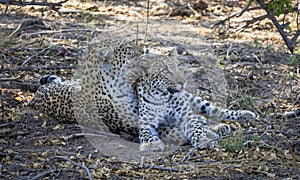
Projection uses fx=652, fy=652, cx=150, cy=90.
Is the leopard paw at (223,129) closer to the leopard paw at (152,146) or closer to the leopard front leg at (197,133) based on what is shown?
the leopard front leg at (197,133)

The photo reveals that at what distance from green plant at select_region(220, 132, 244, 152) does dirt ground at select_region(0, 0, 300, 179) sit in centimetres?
1

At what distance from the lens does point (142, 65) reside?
6.32 metres

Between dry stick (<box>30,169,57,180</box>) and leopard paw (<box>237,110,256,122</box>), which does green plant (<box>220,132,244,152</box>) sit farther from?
dry stick (<box>30,169,57,180</box>)

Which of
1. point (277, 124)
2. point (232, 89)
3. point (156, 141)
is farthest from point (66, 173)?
point (232, 89)

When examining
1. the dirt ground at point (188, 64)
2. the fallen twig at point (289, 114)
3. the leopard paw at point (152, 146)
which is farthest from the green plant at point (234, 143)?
the fallen twig at point (289, 114)

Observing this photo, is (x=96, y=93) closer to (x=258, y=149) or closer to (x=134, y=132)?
(x=134, y=132)

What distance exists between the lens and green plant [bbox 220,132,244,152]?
5.61 m

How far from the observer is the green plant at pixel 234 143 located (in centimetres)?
561

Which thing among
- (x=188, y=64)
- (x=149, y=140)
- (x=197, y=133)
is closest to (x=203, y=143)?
(x=197, y=133)

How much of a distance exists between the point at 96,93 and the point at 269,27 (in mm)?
5220

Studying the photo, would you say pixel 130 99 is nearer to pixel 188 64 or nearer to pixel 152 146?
pixel 152 146

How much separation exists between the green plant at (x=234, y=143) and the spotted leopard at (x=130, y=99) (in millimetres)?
450

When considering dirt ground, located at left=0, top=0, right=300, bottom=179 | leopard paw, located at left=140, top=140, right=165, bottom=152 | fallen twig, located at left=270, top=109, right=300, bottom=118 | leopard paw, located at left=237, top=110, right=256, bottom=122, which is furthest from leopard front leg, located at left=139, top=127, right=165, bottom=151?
fallen twig, located at left=270, top=109, right=300, bottom=118

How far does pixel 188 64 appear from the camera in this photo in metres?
8.64
